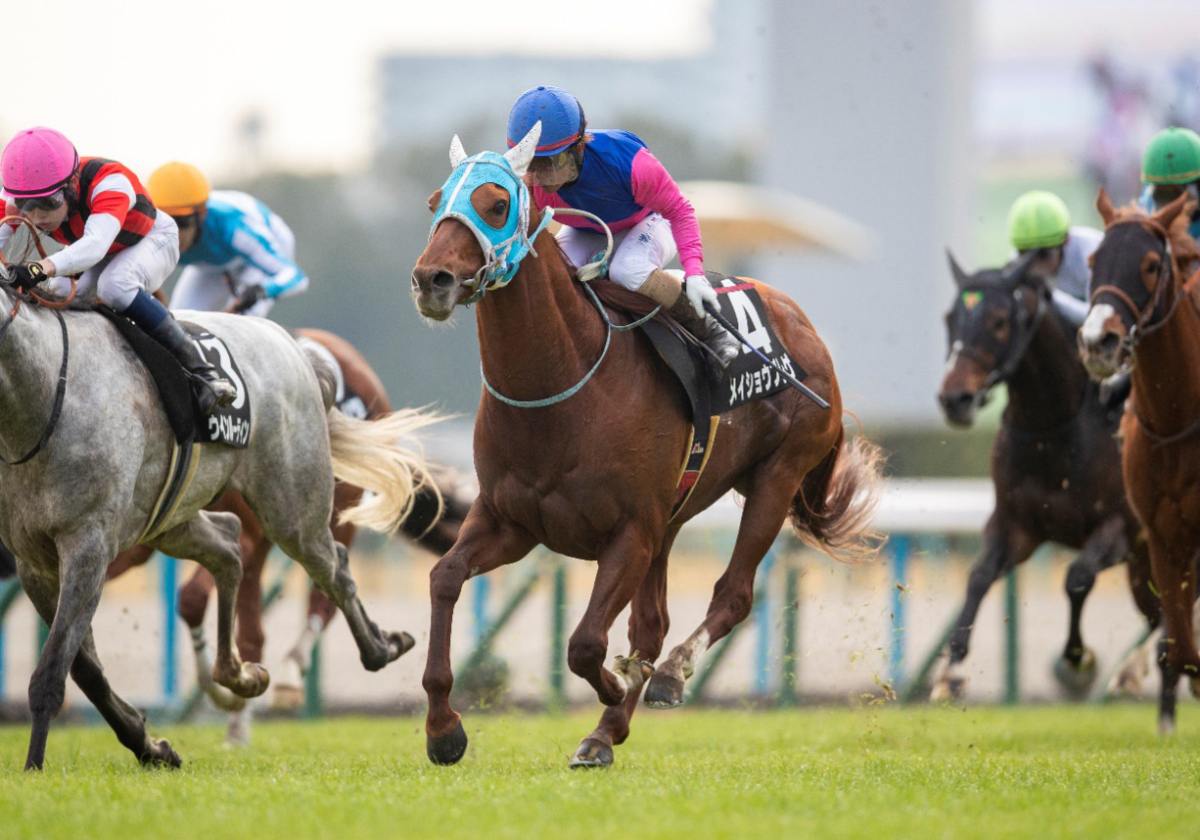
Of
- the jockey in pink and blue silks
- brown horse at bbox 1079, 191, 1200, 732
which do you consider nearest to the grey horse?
the jockey in pink and blue silks

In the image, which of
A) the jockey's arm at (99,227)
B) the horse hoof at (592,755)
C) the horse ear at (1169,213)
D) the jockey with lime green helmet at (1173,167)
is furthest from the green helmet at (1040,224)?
the jockey's arm at (99,227)

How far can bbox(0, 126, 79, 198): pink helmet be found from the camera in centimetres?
564

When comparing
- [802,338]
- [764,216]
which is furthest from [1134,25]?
[802,338]

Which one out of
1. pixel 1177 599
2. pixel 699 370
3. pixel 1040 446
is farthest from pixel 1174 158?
pixel 699 370

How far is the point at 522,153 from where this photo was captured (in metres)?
5.38

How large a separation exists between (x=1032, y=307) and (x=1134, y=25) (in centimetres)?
4333

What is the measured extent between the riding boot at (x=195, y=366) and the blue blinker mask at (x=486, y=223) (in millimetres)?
1278

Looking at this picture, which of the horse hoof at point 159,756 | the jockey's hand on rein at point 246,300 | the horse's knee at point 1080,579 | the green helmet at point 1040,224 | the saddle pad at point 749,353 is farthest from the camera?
the green helmet at point 1040,224

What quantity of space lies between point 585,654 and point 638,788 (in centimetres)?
50

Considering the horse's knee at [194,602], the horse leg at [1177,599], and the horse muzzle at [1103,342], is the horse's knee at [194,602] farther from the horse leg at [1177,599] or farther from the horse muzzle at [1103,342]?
the horse leg at [1177,599]

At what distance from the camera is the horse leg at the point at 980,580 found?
7.74 metres

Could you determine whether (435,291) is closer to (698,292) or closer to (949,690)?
(698,292)

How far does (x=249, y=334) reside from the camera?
6840mm

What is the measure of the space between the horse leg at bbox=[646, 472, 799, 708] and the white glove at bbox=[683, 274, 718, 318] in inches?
34.9
